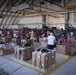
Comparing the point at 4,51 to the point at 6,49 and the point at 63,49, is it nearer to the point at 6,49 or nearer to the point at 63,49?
the point at 6,49

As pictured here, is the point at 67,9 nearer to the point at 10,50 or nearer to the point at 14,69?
the point at 10,50

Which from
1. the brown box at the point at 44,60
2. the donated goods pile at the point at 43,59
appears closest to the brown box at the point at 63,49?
the donated goods pile at the point at 43,59

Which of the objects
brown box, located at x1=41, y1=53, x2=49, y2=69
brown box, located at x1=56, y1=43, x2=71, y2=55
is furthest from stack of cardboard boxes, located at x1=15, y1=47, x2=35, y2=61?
brown box, located at x1=56, y1=43, x2=71, y2=55

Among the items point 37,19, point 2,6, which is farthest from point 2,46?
point 37,19

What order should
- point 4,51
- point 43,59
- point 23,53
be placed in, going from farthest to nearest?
point 4,51, point 23,53, point 43,59

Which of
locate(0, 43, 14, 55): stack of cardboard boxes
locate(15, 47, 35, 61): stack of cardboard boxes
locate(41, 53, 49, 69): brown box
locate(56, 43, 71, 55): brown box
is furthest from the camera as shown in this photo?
locate(0, 43, 14, 55): stack of cardboard boxes

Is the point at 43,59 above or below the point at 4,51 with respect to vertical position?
above

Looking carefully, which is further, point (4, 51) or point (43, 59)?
point (4, 51)

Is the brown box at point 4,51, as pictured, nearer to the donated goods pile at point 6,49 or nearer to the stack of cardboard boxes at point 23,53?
the donated goods pile at point 6,49

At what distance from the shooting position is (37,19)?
65.5 feet

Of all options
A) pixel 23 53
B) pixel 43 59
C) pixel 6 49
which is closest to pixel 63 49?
pixel 23 53

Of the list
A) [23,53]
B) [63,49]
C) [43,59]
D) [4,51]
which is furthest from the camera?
[4,51]

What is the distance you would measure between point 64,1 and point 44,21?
19.1 ft

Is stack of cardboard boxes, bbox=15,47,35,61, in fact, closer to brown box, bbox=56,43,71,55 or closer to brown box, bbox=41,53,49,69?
brown box, bbox=41,53,49,69
